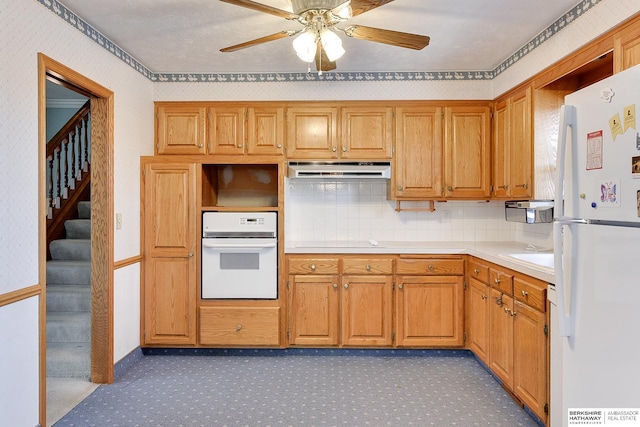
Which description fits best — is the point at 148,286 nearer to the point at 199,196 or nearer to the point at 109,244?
the point at 109,244

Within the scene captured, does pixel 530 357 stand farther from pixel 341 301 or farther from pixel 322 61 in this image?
pixel 322 61

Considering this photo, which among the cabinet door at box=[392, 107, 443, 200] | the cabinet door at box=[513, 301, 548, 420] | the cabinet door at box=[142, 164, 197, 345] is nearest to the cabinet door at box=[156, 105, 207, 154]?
the cabinet door at box=[142, 164, 197, 345]

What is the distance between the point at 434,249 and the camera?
3334 mm

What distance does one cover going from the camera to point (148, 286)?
133 inches

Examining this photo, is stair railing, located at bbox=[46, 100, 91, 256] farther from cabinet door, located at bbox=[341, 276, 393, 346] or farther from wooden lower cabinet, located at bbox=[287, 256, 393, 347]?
cabinet door, located at bbox=[341, 276, 393, 346]

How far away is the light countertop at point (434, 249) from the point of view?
2848mm

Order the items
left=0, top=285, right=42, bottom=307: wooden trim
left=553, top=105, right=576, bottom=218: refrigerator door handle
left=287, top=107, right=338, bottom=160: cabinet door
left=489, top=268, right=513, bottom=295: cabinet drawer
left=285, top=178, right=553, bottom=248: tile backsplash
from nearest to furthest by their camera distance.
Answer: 1. left=553, top=105, right=576, bottom=218: refrigerator door handle
2. left=0, top=285, right=42, bottom=307: wooden trim
3. left=489, top=268, right=513, bottom=295: cabinet drawer
4. left=287, top=107, right=338, bottom=160: cabinet door
5. left=285, top=178, right=553, bottom=248: tile backsplash

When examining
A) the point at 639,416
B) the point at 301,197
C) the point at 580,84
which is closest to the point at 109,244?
the point at 301,197

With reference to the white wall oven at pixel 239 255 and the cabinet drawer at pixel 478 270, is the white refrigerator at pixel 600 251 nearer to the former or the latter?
the cabinet drawer at pixel 478 270

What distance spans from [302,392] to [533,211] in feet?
7.05

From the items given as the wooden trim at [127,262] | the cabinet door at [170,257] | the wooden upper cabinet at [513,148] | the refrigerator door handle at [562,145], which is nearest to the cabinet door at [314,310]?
the cabinet door at [170,257]

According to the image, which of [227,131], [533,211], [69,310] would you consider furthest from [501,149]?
[69,310]

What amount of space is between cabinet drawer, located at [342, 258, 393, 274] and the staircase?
6.75 feet

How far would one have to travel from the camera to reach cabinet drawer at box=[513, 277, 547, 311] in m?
2.16
